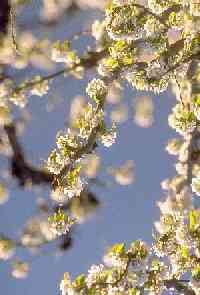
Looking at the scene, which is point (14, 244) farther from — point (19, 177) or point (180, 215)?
point (19, 177)

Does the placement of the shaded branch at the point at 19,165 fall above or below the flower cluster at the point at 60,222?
above

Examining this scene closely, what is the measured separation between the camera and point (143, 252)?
261 inches

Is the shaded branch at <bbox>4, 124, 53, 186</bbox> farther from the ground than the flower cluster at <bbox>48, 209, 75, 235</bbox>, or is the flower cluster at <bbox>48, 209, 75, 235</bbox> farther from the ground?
the shaded branch at <bbox>4, 124, 53, 186</bbox>

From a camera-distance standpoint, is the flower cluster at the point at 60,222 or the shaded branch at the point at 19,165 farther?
the shaded branch at the point at 19,165

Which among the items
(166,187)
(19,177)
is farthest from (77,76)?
(19,177)

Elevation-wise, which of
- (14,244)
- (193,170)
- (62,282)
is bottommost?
(62,282)

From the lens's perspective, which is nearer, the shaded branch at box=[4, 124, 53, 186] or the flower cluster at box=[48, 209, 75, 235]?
the flower cluster at box=[48, 209, 75, 235]

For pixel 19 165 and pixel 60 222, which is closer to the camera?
pixel 60 222

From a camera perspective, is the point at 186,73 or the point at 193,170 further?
the point at 193,170

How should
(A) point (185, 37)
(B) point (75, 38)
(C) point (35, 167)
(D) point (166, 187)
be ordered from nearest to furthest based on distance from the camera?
(A) point (185, 37)
(B) point (75, 38)
(D) point (166, 187)
(C) point (35, 167)

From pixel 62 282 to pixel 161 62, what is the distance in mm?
2874

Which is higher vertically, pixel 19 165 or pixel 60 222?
pixel 19 165

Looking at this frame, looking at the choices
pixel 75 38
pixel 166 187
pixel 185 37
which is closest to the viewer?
pixel 185 37

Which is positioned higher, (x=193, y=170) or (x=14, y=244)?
(x=193, y=170)
